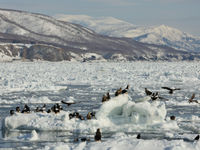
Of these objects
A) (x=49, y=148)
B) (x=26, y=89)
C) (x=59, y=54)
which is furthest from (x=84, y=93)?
(x=59, y=54)

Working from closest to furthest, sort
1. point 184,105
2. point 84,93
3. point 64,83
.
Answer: point 184,105 → point 84,93 → point 64,83

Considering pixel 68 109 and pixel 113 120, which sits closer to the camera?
pixel 113 120

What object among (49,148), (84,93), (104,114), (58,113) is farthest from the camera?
(84,93)

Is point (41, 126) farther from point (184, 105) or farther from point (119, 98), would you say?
point (184, 105)

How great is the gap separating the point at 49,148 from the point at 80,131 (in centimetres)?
321

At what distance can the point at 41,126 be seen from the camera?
15812 millimetres

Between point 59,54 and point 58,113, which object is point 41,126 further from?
point 59,54

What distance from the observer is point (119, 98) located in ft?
53.2

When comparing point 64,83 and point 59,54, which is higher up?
point 59,54

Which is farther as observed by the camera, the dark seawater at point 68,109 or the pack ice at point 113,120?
the pack ice at point 113,120

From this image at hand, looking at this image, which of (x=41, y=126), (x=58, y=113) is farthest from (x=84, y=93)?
(x=41, y=126)

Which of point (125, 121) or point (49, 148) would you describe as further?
point (125, 121)

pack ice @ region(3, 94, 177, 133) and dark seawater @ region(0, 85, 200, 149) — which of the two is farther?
pack ice @ region(3, 94, 177, 133)

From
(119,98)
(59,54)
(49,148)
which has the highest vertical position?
(59,54)
